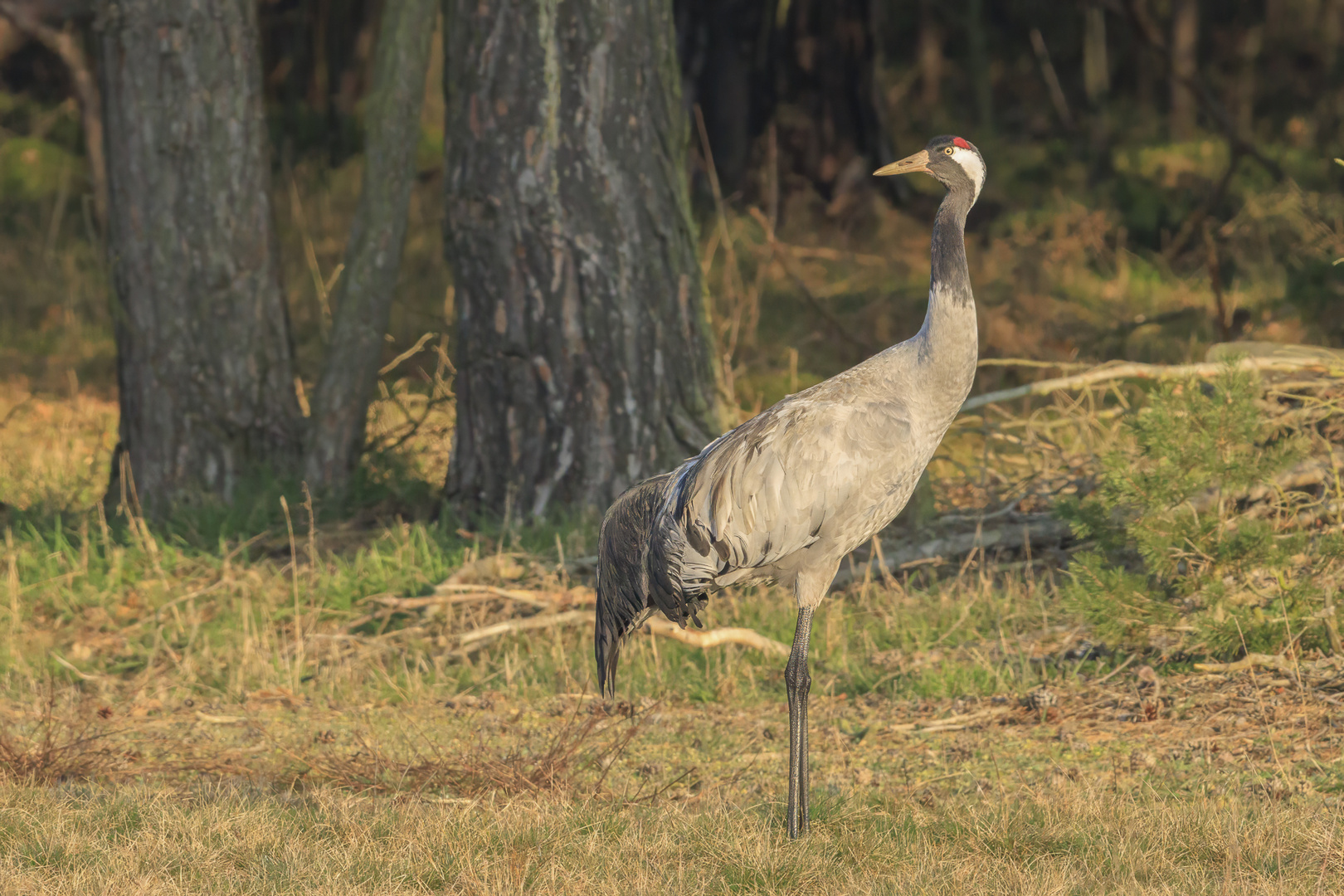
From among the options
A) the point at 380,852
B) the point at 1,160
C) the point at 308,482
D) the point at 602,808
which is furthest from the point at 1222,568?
the point at 1,160

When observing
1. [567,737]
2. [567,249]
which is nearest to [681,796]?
[567,737]

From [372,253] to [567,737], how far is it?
12.8ft

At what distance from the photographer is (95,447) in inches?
405

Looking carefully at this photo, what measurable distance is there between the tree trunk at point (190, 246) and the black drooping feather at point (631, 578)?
3.55 metres

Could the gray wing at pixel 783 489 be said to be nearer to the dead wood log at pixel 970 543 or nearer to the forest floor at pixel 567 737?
the forest floor at pixel 567 737

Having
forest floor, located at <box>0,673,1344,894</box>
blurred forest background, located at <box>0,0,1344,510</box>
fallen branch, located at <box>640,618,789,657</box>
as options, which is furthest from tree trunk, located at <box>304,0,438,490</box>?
fallen branch, located at <box>640,618,789,657</box>

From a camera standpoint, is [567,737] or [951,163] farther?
[567,737]

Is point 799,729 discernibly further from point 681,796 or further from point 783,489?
point 783,489

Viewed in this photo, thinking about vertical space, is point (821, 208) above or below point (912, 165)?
above

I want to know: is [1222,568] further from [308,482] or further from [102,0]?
[102,0]

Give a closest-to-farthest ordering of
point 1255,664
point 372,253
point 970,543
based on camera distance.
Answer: point 1255,664 < point 970,543 < point 372,253

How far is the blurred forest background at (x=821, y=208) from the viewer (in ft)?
35.9

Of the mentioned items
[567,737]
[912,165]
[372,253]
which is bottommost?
[567,737]

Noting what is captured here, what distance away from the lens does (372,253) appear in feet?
27.4
